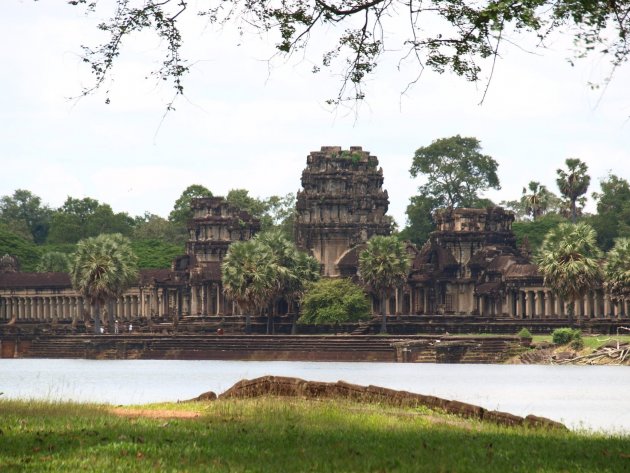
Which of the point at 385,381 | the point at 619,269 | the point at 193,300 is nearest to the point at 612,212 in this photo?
the point at 193,300

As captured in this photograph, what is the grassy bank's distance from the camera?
1040 inches

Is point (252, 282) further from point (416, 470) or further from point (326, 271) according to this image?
point (416, 470)

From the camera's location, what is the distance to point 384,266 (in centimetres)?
12306

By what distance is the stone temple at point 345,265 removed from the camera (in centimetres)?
13625

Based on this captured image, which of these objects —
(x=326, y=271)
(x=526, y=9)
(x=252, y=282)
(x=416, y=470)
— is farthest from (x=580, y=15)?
(x=326, y=271)

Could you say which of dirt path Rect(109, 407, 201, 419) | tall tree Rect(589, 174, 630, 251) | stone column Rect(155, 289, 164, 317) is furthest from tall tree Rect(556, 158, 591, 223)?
dirt path Rect(109, 407, 201, 419)

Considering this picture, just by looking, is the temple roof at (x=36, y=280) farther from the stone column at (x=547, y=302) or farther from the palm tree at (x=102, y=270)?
the stone column at (x=547, y=302)

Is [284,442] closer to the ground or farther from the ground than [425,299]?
closer to the ground

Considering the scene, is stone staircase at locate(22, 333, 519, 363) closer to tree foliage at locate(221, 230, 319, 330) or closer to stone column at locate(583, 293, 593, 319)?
tree foliage at locate(221, 230, 319, 330)

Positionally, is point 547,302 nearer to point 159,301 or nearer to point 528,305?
point 528,305

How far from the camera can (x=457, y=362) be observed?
105m

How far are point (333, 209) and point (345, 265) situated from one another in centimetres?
1305

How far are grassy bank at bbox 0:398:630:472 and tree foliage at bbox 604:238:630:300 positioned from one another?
72827 millimetres

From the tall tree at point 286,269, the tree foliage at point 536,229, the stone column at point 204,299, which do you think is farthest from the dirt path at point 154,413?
Answer: the tree foliage at point 536,229
